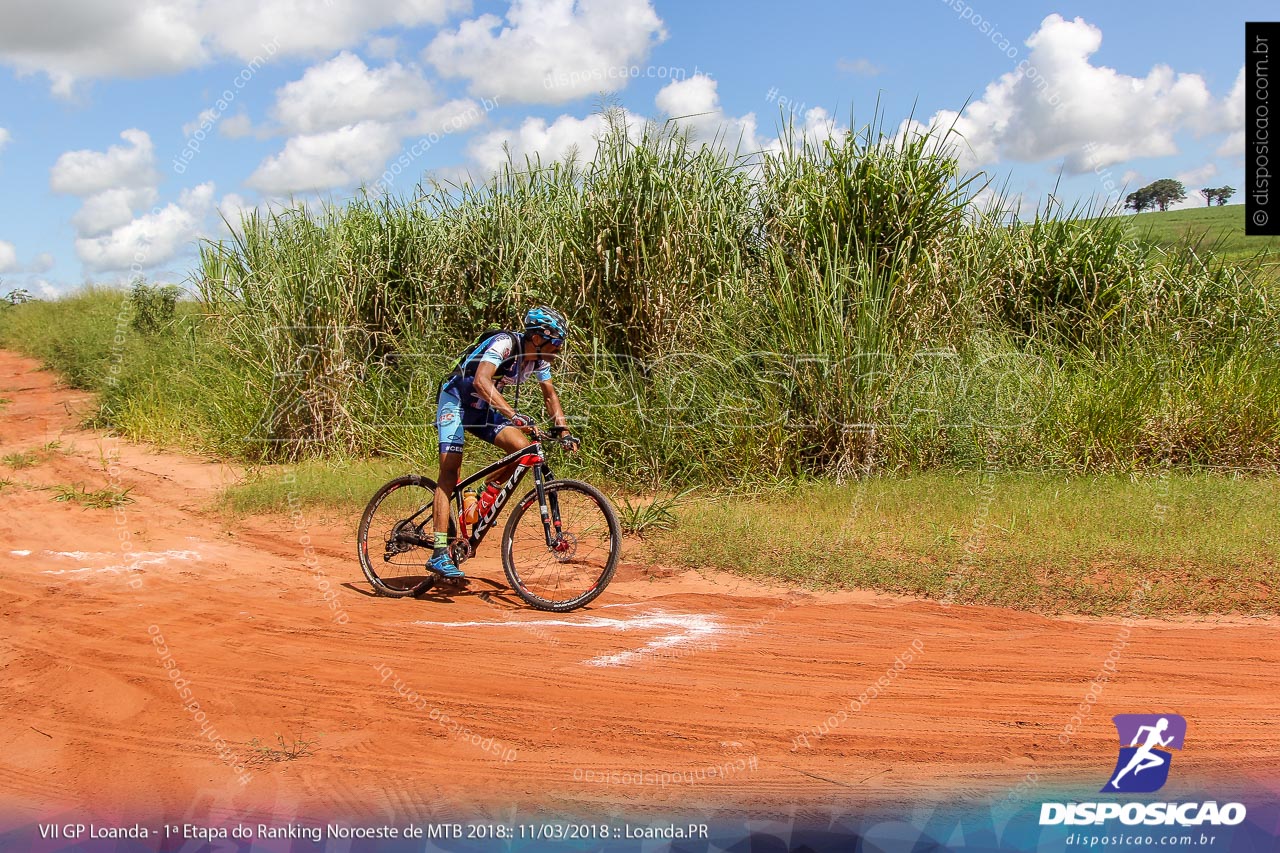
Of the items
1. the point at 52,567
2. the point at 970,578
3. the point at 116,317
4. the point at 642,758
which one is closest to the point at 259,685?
the point at 642,758

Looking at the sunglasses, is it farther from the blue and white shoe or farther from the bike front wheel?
the blue and white shoe

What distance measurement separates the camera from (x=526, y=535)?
7.12m

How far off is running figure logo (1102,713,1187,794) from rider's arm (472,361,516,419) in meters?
3.80

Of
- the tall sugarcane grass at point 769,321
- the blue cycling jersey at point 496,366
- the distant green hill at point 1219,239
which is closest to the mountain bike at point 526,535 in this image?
the blue cycling jersey at point 496,366

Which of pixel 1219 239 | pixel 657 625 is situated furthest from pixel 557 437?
pixel 1219 239

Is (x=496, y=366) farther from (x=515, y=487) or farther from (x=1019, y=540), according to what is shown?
(x=1019, y=540)

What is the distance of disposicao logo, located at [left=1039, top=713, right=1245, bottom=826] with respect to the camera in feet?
11.5

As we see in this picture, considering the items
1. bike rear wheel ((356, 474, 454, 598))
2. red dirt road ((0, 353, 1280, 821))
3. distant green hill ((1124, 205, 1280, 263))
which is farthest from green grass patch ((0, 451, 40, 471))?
distant green hill ((1124, 205, 1280, 263))

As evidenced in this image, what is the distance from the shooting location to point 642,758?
3.96 metres

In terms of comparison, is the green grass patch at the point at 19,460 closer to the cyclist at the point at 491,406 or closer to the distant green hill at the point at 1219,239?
the cyclist at the point at 491,406

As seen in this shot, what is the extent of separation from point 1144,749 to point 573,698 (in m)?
2.47

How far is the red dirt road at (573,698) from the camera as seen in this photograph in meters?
3.72

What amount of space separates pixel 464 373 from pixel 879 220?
19.0ft

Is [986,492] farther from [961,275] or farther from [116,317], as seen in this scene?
[116,317]
